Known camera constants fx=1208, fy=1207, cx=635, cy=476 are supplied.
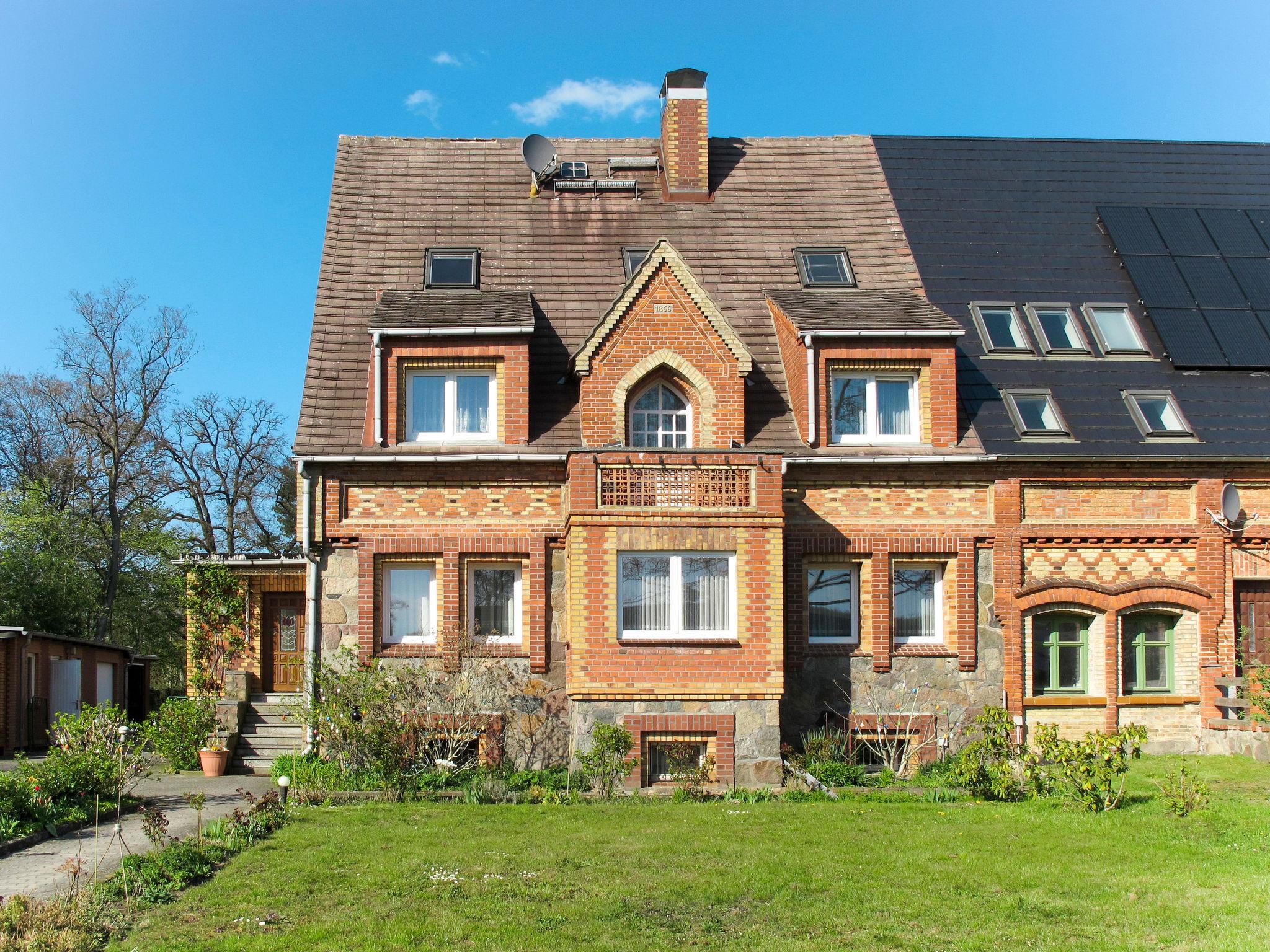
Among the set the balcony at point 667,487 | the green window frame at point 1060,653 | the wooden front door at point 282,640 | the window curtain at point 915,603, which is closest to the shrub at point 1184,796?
the green window frame at point 1060,653

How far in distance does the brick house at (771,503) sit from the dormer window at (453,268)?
0.45 ft

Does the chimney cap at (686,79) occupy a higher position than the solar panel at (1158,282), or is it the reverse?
the chimney cap at (686,79)

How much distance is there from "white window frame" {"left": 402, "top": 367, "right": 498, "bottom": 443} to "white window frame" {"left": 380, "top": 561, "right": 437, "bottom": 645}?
1957 millimetres

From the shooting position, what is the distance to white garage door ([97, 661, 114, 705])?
3098 cm

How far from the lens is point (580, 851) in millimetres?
11914

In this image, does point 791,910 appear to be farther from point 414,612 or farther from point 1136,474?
point 1136,474

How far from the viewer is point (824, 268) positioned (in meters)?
22.2

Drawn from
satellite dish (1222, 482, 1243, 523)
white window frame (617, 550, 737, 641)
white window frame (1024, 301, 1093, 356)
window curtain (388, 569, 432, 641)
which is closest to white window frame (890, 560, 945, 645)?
white window frame (617, 550, 737, 641)

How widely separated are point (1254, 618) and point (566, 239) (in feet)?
44.6

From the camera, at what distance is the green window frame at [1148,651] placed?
19.5 meters

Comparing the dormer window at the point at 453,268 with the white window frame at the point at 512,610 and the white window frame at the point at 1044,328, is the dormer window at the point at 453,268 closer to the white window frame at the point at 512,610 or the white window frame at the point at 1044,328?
the white window frame at the point at 512,610

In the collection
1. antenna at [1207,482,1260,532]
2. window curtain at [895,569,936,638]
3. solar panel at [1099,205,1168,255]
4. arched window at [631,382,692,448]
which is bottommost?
window curtain at [895,569,936,638]

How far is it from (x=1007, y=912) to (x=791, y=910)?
1706 millimetres

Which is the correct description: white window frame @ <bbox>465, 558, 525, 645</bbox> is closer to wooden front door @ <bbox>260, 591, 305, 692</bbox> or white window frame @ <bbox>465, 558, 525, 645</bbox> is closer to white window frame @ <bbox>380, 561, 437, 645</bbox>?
white window frame @ <bbox>380, 561, 437, 645</bbox>
